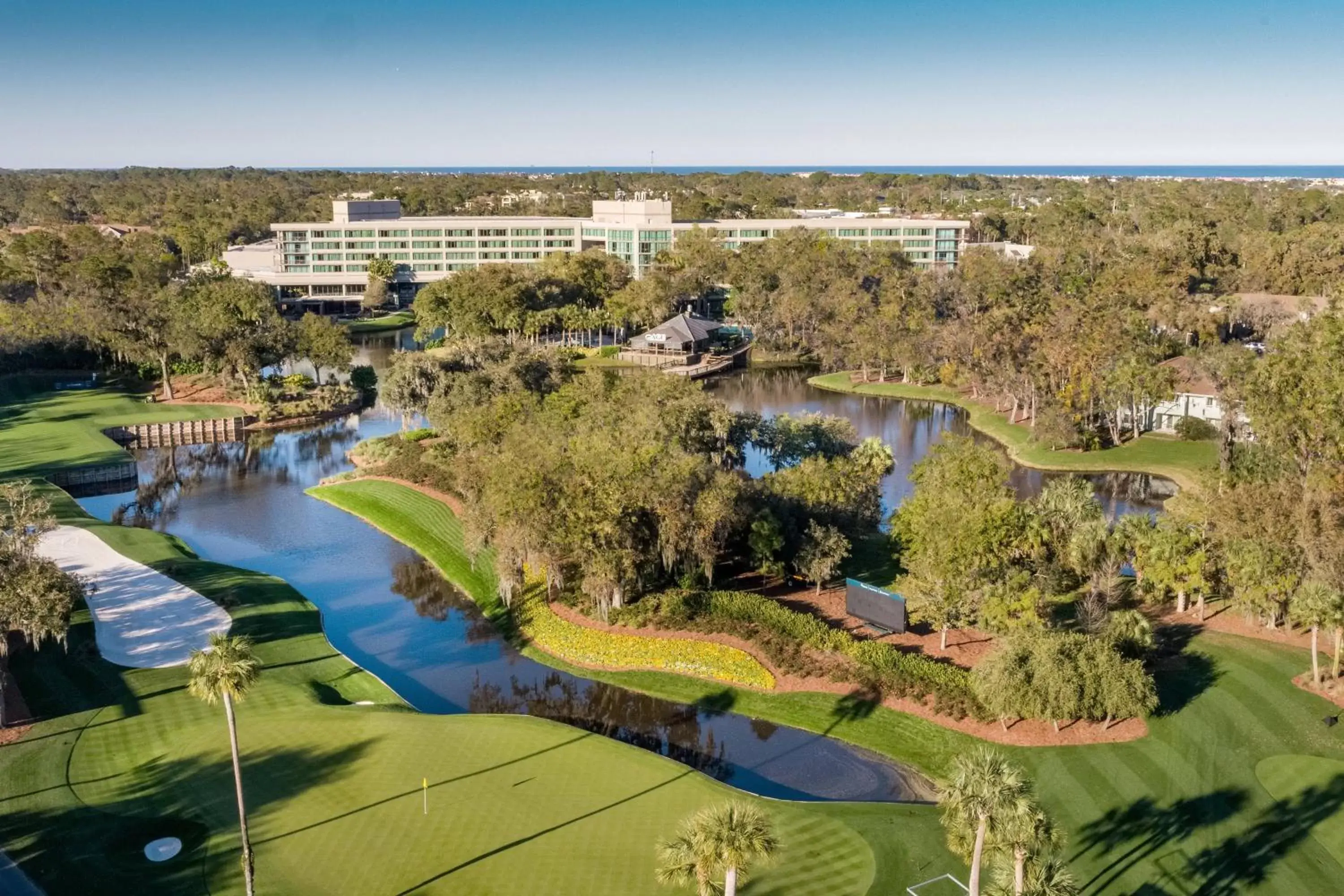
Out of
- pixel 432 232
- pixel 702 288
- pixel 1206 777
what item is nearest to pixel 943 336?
pixel 702 288

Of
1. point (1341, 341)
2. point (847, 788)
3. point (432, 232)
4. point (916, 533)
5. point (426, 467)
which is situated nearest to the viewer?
point (847, 788)

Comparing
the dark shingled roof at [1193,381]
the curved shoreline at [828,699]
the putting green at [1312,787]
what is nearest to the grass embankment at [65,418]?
the curved shoreline at [828,699]

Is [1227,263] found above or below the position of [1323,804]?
above

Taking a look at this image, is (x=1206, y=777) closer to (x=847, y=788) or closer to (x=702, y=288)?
(x=847, y=788)

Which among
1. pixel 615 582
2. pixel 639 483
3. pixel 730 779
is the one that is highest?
pixel 639 483

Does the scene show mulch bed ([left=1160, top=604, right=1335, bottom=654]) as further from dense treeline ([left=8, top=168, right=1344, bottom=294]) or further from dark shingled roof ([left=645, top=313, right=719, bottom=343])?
dense treeline ([left=8, top=168, right=1344, bottom=294])

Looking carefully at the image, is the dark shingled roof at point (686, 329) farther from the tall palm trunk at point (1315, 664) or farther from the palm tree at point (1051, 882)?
the palm tree at point (1051, 882)

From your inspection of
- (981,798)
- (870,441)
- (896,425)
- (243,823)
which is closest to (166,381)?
(896,425)
